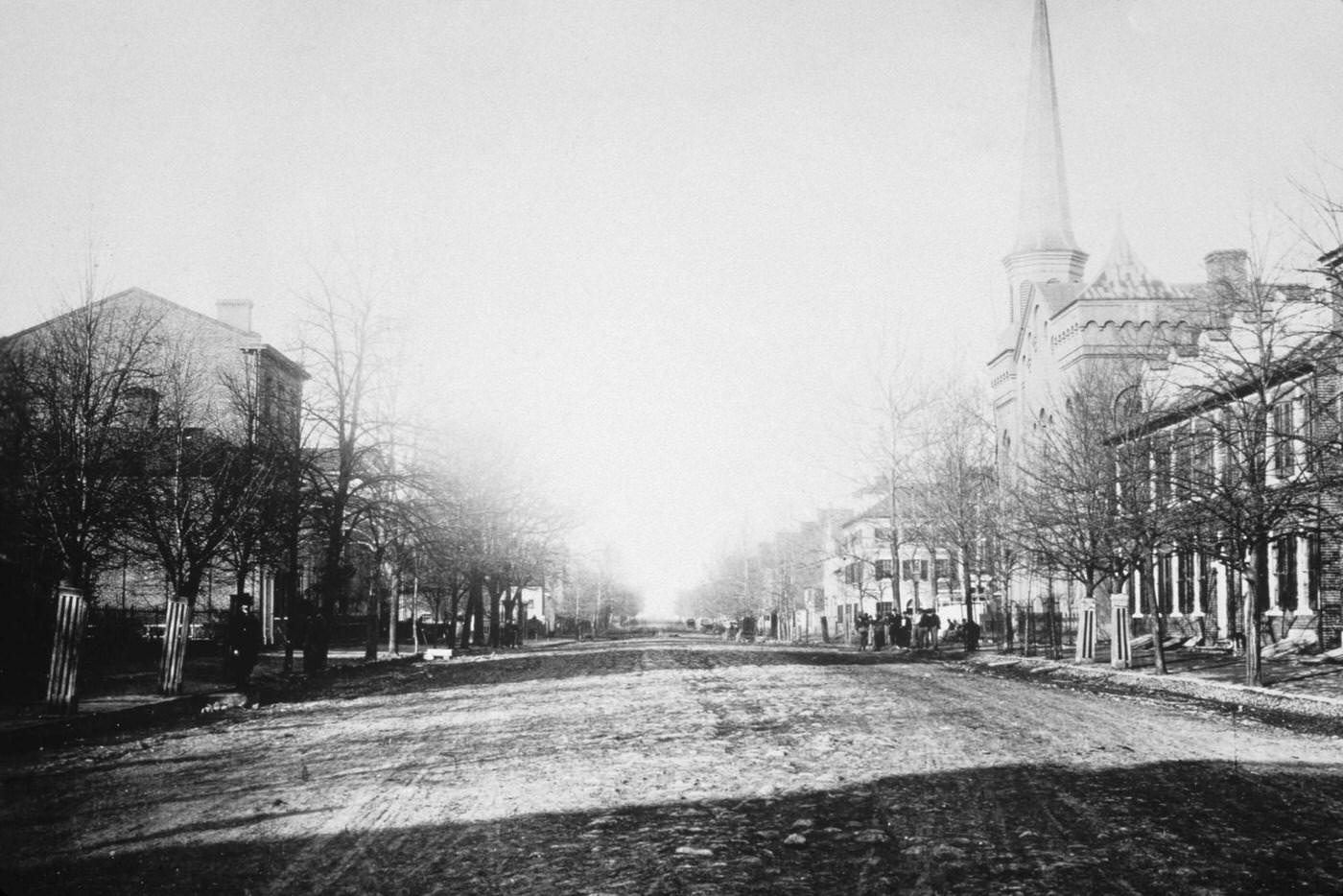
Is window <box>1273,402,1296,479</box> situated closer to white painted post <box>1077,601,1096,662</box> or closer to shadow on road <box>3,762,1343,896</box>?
white painted post <box>1077,601,1096,662</box>

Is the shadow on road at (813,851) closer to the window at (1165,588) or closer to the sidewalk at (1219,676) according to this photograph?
the sidewalk at (1219,676)

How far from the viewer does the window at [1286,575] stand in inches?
1122

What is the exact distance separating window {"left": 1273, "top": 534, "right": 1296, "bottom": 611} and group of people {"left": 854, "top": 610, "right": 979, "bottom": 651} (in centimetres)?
943

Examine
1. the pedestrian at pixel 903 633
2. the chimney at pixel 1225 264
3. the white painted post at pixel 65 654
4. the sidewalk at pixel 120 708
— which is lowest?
the pedestrian at pixel 903 633

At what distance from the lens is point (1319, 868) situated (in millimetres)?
6207

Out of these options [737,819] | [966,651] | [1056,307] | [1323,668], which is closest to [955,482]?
[966,651]

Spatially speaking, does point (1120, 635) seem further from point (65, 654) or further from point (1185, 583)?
point (65, 654)

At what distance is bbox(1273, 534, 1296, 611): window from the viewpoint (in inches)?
1122

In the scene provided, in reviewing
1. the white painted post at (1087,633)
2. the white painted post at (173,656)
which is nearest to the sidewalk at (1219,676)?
the white painted post at (1087,633)

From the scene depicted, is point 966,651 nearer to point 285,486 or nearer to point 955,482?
point 955,482

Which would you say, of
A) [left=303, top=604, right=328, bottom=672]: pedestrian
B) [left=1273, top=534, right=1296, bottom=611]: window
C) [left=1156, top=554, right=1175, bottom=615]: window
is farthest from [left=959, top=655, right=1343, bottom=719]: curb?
[left=303, top=604, right=328, bottom=672]: pedestrian

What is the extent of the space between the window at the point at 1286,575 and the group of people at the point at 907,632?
30.9 ft

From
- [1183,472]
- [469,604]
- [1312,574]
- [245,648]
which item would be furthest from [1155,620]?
[469,604]

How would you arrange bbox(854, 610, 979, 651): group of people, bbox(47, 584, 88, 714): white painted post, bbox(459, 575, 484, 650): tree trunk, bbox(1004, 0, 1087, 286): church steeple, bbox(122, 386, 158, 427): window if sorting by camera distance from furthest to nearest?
bbox(1004, 0, 1087, 286): church steeple < bbox(459, 575, 484, 650): tree trunk < bbox(854, 610, 979, 651): group of people < bbox(122, 386, 158, 427): window < bbox(47, 584, 88, 714): white painted post
